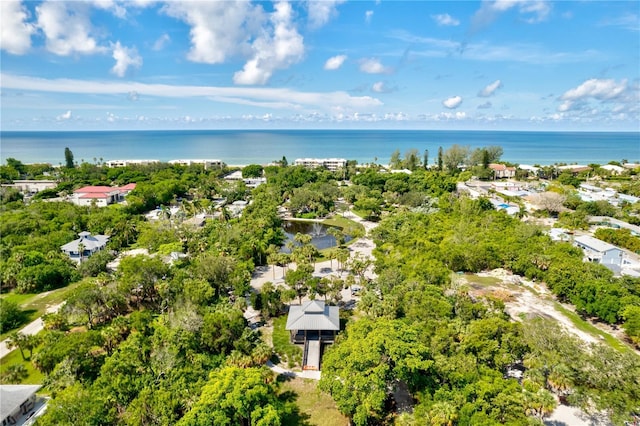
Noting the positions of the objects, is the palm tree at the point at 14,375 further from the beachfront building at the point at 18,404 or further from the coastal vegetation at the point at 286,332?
the beachfront building at the point at 18,404

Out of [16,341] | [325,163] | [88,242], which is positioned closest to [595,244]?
[16,341]

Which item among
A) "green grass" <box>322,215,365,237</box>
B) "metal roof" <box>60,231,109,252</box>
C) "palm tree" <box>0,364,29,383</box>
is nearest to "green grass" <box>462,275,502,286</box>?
"green grass" <box>322,215,365,237</box>

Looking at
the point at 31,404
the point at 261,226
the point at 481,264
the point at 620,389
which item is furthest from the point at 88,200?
the point at 620,389

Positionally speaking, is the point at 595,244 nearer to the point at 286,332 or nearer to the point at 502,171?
the point at 286,332

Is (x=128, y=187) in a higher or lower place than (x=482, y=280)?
higher

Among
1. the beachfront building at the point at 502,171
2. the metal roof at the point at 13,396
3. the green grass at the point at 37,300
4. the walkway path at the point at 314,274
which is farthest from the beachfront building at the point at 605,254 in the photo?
the beachfront building at the point at 502,171

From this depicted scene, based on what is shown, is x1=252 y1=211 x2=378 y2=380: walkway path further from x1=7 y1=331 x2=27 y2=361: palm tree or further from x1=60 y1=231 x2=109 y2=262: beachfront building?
x1=60 y1=231 x2=109 y2=262: beachfront building

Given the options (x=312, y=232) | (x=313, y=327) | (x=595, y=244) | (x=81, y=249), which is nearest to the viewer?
(x=313, y=327)
